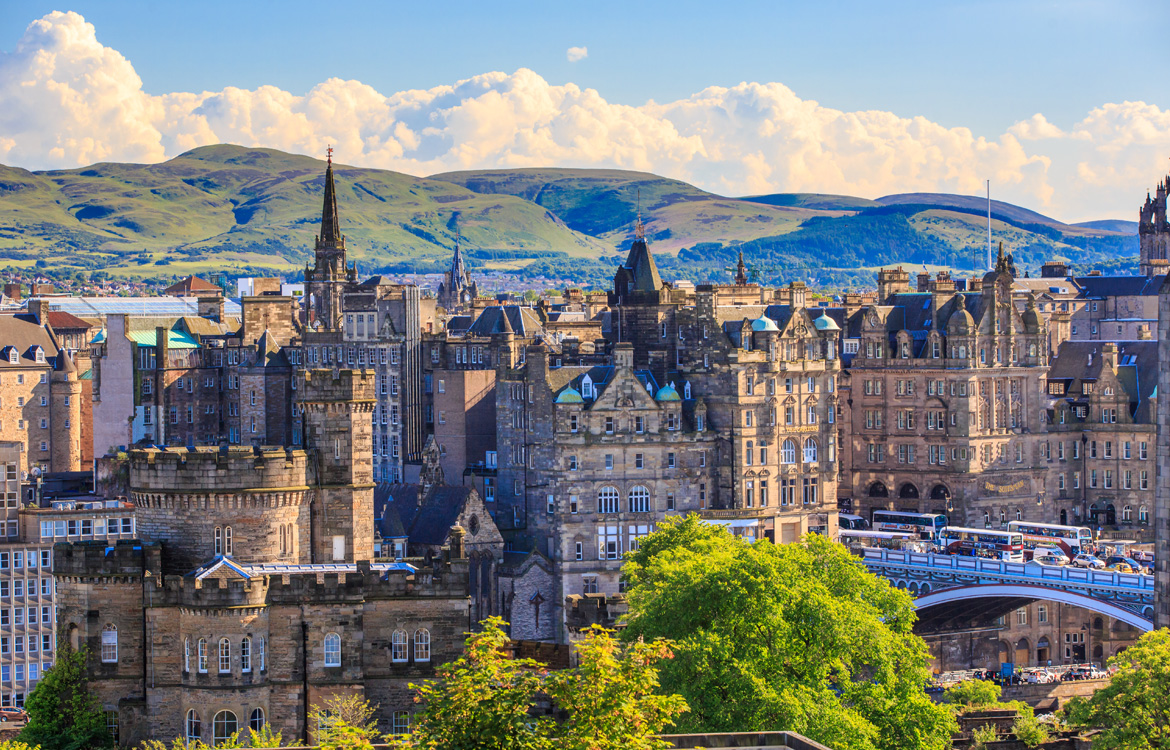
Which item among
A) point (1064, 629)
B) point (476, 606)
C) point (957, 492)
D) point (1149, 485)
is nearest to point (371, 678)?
point (476, 606)

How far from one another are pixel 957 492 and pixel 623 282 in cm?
3585

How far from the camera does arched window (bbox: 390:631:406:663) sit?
9000 cm

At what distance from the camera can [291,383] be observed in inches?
7751

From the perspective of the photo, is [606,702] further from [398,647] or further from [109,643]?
[109,643]

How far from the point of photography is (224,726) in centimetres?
8588

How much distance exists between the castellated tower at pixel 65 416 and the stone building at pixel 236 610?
104 m

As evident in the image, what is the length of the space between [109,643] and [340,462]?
50.8 ft

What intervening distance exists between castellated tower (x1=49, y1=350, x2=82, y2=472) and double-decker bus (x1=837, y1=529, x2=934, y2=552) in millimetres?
80470

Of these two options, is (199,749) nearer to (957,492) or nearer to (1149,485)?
(957,492)

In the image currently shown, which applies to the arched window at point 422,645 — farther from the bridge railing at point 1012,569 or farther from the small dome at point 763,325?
the small dome at point 763,325

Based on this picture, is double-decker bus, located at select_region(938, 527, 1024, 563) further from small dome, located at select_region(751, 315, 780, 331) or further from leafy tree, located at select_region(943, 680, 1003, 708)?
small dome, located at select_region(751, 315, 780, 331)

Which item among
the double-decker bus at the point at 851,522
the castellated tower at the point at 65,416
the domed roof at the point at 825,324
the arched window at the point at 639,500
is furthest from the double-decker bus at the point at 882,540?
the castellated tower at the point at 65,416

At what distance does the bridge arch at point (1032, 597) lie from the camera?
128750 mm

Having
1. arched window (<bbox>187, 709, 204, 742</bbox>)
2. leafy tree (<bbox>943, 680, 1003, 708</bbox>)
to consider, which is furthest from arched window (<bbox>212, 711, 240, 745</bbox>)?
leafy tree (<bbox>943, 680, 1003, 708</bbox>)
